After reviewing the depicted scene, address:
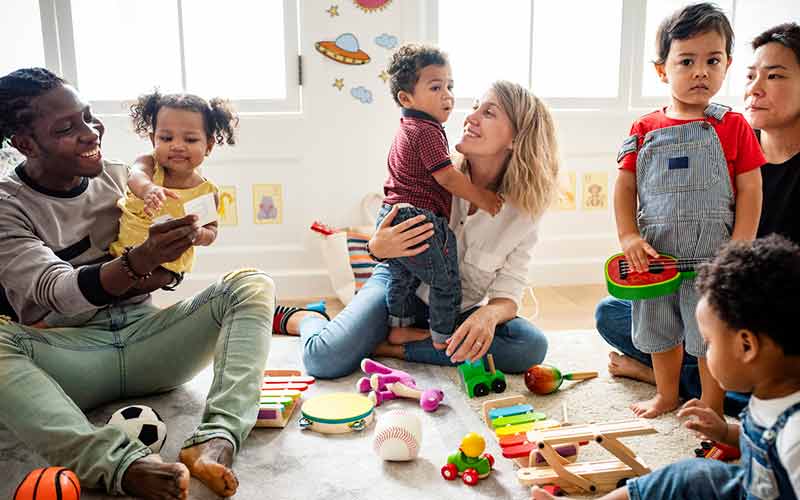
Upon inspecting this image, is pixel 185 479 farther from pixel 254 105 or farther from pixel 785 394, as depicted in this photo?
pixel 254 105

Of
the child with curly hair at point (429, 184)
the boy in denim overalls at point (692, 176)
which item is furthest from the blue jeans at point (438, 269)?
the boy in denim overalls at point (692, 176)

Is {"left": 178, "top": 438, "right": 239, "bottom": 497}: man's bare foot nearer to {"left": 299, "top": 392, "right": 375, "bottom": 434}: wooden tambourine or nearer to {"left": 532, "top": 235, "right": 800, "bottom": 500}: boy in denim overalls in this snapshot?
A: {"left": 299, "top": 392, "right": 375, "bottom": 434}: wooden tambourine

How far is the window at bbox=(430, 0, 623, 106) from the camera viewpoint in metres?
3.02

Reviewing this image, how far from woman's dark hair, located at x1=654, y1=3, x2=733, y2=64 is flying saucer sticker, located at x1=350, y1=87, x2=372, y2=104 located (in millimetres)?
1453

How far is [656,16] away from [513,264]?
1.75 meters

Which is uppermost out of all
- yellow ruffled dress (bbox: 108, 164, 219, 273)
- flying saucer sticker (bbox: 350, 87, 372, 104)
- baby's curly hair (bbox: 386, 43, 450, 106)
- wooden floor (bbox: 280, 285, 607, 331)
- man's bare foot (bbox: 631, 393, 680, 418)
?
baby's curly hair (bbox: 386, 43, 450, 106)

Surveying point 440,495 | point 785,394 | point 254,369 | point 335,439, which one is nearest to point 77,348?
point 254,369

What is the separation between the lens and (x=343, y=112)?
2.91 metres

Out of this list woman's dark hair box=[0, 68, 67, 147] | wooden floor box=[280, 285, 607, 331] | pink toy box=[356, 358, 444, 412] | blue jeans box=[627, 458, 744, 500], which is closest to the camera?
blue jeans box=[627, 458, 744, 500]

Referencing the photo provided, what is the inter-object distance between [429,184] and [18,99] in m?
0.98

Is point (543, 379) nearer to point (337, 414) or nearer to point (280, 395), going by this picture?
point (337, 414)

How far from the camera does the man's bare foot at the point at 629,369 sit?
190 cm

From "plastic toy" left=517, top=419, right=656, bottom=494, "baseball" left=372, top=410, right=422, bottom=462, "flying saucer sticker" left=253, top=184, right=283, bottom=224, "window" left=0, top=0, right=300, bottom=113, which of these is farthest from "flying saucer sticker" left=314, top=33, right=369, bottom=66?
"plastic toy" left=517, top=419, right=656, bottom=494

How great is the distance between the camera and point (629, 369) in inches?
75.8
